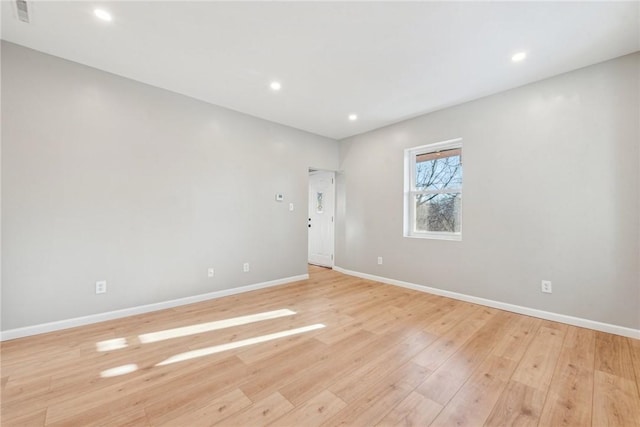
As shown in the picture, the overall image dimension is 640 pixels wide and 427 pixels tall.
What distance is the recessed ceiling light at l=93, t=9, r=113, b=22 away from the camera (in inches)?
77.1

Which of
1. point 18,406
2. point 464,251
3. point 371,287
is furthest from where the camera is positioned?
point 371,287

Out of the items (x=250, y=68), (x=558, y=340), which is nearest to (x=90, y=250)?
(x=250, y=68)

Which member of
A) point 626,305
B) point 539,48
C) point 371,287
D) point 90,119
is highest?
point 539,48

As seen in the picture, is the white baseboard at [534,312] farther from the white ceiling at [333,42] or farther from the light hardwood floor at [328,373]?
the white ceiling at [333,42]

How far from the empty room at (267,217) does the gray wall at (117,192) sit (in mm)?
20

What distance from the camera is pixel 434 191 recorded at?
389 centimetres

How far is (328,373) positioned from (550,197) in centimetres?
294

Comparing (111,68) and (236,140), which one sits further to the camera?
(236,140)

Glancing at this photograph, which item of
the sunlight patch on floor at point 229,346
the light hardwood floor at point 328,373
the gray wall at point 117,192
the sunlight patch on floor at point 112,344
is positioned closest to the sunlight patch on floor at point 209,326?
the light hardwood floor at point 328,373

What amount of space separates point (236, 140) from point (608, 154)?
4.23 meters

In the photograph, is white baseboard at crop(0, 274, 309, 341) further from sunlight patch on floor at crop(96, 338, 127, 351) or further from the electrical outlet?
sunlight patch on floor at crop(96, 338, 127, 351)

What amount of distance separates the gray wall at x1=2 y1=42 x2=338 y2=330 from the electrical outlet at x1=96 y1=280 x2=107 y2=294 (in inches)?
2.4

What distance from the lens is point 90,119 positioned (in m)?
2.67

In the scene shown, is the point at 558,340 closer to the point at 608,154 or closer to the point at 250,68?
the point at 608,154
